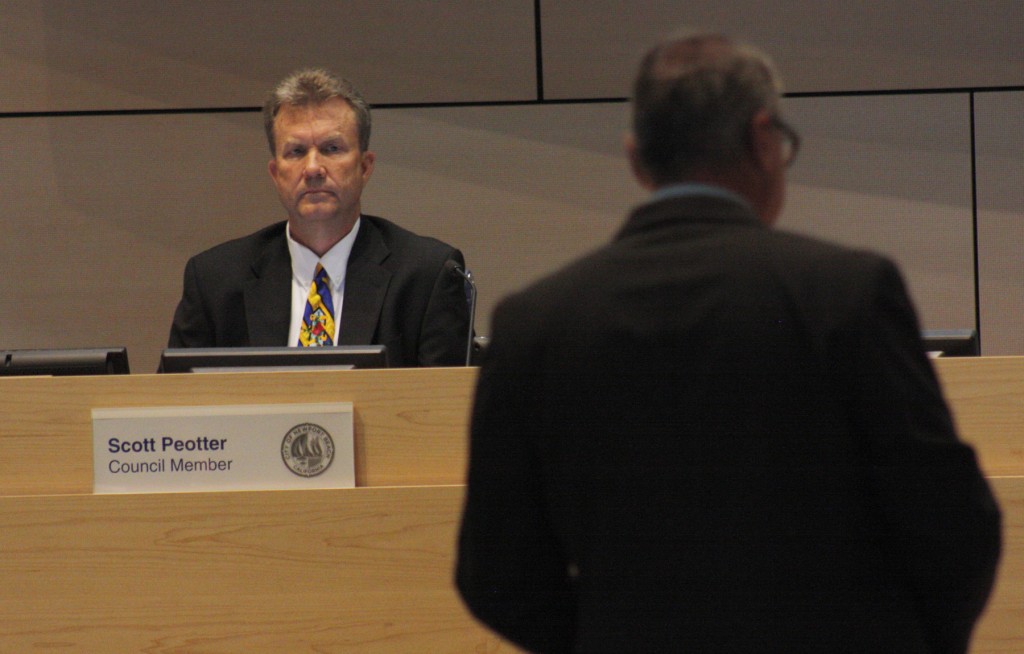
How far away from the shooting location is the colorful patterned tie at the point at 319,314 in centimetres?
270

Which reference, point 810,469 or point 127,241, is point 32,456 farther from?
point 127,241

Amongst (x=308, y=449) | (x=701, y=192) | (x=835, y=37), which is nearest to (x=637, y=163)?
(x=701, y=192)

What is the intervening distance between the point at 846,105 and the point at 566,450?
9.27 feet

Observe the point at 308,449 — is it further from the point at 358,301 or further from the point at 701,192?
the point at 701,192

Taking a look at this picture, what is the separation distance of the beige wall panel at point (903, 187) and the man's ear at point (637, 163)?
2543 mm

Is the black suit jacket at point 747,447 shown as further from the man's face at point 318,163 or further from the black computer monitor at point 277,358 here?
the man's face at point 318,163

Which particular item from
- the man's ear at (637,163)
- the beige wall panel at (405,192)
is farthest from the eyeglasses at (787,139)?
the beige wall panel at (405,192)

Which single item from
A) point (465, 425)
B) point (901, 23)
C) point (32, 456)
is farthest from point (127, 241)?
point (901, 23)

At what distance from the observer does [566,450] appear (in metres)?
1.12

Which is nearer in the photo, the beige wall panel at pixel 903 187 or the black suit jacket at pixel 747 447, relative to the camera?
the black suit jacket at pixel 747 447

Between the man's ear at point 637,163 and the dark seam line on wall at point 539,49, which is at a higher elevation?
the dark seam line on wall at point 539,49

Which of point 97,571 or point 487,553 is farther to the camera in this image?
point 97,571

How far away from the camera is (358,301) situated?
271 centimetres

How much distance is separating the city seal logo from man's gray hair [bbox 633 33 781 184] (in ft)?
3.23
